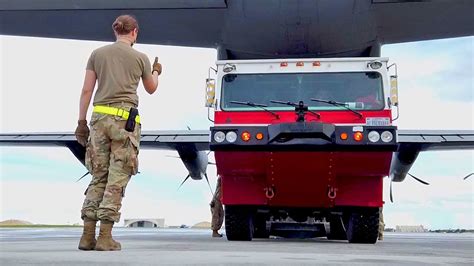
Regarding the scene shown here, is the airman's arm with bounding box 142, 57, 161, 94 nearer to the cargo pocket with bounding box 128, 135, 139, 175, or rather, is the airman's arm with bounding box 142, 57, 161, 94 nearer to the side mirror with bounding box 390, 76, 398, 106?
the cargo pocket with bounding box 128, 135, 139, 175

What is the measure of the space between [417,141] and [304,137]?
6.36 m

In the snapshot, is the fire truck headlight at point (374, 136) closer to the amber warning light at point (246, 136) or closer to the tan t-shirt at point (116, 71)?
the amber warning light at point (246, 136)

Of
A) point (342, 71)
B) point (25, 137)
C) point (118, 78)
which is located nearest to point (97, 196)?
point (118, 78)

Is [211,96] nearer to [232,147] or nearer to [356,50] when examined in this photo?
[232,147]

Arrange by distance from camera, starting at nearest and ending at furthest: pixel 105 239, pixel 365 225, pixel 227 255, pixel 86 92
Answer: pixel 227 255 → pixel 105 239 → pixel 86 92 → pixel 365 225

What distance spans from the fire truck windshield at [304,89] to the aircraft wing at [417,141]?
5.51 m

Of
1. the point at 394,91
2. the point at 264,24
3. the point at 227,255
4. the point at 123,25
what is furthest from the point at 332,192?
the point at 123,25

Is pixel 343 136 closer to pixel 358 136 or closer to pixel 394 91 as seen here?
pixel 358 136

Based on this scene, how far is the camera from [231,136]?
7.84m

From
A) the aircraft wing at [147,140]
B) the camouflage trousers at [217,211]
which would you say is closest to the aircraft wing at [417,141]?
the camouflage trousers at [217,211]

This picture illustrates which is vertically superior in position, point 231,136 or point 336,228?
point 231,136

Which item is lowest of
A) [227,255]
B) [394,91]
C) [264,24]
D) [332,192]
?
[227,255]

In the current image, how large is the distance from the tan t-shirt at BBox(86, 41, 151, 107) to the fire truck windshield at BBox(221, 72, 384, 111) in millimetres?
3302

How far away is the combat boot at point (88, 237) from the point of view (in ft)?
15.7
